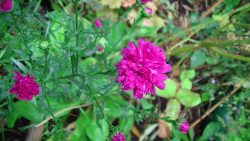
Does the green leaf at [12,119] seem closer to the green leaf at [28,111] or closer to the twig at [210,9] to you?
the green leaf at [28,111]

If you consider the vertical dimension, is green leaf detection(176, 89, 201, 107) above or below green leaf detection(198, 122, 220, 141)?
above

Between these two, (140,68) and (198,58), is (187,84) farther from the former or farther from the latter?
(140,68)

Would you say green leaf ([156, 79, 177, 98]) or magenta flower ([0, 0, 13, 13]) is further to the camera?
green leaf ([156, 79, 177, 98])

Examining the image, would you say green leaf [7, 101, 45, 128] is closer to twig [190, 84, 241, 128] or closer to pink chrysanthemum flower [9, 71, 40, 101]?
pink chrysanthemum flower [9, 71, 40, 101]

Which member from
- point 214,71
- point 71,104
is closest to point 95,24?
point 71,104

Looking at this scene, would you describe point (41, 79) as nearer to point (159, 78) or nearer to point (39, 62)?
point (39, 62)

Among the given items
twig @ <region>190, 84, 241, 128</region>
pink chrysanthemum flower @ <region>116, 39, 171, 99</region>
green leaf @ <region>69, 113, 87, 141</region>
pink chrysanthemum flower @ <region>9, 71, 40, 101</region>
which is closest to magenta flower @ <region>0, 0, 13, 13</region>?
pink chrysanthemum flower @ <region>9, 71, 40, 101</region>

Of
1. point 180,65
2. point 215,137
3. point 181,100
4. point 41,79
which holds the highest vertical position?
point 41,79
